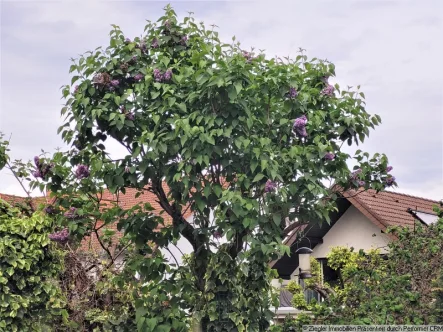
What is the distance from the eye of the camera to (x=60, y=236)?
7867 millimetres

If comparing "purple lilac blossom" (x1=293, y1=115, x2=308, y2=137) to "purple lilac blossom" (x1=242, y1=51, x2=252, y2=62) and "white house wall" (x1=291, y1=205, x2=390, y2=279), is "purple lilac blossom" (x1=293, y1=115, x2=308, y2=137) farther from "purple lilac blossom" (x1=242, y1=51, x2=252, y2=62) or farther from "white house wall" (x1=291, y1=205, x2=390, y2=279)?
"white house wall" (x1=291, y1=205, x2=390, y2=279)

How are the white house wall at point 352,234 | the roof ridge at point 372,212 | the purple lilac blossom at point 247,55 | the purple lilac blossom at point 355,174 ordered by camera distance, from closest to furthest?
1. the purple lilac blossom at point 247,55
2. the purple lilac blossom at point 355,174
3. the roof ridge at point 372,212
4. the white house wall at point 352,234

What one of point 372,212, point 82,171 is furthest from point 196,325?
point 372,212

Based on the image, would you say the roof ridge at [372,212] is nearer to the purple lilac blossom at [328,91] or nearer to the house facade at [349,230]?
the house facade at [349,230]

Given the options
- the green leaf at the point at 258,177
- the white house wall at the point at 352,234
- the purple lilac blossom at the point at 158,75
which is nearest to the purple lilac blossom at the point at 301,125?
the green leaf at the point at 258,177

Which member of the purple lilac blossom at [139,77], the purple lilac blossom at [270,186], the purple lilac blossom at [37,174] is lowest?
the purple lilac blossom at [270,186]

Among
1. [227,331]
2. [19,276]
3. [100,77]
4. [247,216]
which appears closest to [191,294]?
[227,331]

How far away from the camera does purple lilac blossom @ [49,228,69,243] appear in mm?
7867

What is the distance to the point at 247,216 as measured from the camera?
6.89 meters

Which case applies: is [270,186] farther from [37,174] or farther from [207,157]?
[37,174]

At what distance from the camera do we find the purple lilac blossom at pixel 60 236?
7867 mm

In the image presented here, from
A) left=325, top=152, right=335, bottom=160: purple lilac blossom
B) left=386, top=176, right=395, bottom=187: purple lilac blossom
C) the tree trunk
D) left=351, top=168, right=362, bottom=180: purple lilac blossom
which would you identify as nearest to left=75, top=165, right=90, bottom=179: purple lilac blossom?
the tree trunk

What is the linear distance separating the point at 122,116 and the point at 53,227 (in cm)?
171

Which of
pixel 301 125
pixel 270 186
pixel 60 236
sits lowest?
pixel 60 236
